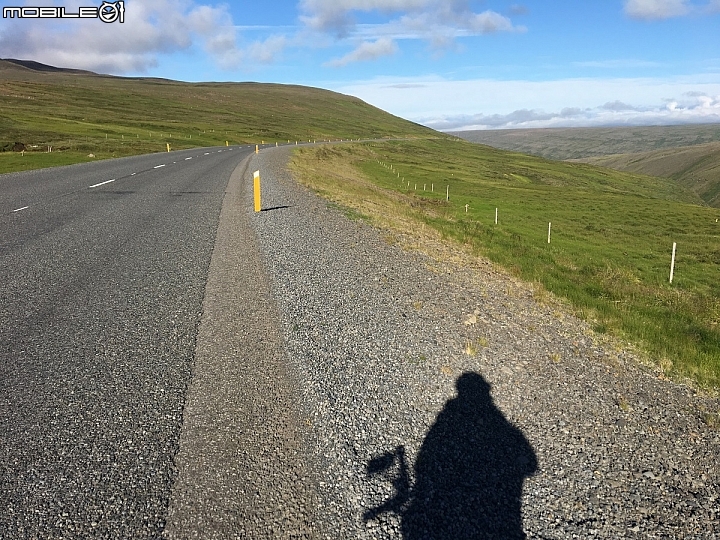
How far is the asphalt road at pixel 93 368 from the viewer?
3512 millimetres

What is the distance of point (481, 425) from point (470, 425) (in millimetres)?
126

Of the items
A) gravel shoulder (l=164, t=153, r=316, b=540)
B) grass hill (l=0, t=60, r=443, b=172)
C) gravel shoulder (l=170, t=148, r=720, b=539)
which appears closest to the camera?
gravel shoulder (l=164, t=153, r=316, b=540)

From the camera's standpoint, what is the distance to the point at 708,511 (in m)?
3.90

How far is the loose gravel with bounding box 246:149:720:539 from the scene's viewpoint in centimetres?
368

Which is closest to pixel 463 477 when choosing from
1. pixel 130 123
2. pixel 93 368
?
pixel 93 368

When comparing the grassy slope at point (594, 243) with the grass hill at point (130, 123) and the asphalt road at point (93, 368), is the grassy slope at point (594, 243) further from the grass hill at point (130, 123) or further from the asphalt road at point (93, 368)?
the grass hill at point (130, 123)

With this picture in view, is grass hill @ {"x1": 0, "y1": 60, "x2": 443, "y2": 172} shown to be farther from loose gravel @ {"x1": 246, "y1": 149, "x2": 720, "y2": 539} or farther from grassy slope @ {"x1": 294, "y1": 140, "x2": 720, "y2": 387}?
loose gravel @ {"x1": 246, "y1": 149, "x2": 720, "y2": 539}

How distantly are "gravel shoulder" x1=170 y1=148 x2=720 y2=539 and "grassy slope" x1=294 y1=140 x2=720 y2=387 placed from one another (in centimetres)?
192

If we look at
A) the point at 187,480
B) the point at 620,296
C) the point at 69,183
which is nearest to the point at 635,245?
the point at 620,296

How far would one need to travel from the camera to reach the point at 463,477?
13.2 feet

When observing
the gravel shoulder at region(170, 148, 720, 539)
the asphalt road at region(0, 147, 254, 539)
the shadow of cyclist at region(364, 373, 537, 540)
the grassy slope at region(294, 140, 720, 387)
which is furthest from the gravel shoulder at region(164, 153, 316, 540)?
the grassy slope at region(294, 140, 720, 387)

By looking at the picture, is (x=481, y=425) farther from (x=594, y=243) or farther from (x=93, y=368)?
(x=594, y=243)

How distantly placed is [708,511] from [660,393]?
234 cm

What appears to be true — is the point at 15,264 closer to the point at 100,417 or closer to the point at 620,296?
the point at 100,417
